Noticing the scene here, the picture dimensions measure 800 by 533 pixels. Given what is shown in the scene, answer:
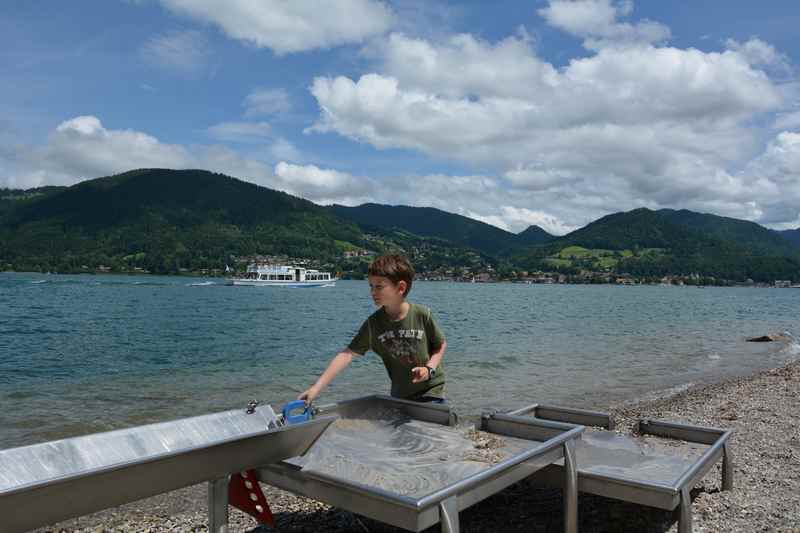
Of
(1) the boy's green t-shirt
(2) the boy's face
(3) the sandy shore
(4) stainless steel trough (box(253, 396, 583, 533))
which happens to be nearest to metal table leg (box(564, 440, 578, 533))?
(4) stainless steel trough (box(253, 396, 583, 533))

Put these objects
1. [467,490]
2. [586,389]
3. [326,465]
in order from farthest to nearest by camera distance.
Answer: [586,389] < [326,465] < [467,490]

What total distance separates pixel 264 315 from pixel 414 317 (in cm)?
4894

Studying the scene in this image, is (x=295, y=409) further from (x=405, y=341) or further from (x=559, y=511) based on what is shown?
(x=559, y=511)

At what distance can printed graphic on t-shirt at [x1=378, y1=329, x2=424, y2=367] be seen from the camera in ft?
17.4

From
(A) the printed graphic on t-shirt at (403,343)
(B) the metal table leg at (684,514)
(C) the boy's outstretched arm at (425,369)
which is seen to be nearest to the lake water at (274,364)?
(A) the printed graphic on t-shirt at (403,343)

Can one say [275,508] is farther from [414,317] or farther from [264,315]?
[264,315]

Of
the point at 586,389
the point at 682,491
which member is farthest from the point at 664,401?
the point at 682,491

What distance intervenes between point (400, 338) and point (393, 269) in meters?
0.70

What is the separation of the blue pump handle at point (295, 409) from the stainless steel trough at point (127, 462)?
0.16 metres

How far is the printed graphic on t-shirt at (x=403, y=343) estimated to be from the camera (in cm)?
530

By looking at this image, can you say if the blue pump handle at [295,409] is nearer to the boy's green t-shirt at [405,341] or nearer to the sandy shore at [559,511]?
the boy's green t-shirt at [405,341]

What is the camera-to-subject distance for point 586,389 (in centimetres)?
1730

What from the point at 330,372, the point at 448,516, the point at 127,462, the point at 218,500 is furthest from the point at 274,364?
the point at 127,462

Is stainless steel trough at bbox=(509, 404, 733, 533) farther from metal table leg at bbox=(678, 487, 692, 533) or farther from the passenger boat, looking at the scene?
the passenger boat
